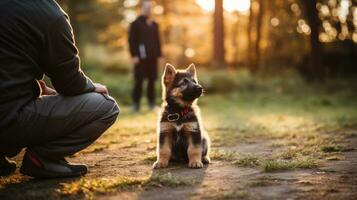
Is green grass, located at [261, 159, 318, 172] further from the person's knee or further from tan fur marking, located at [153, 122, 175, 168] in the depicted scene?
the person's knee

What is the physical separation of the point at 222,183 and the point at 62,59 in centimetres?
195

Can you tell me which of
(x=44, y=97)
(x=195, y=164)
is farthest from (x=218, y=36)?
(x=44, y=97)

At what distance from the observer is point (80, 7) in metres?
31.8

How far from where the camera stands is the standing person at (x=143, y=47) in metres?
13.9

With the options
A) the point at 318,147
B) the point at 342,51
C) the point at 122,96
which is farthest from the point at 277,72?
the point at 318,147

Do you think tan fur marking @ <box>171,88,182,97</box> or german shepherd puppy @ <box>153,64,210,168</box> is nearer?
german shepherd puppy @ <box>153,64,210,168</box>

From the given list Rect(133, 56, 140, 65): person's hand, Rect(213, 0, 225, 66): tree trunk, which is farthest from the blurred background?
Rect(133, 56, 140, 65): person's hand

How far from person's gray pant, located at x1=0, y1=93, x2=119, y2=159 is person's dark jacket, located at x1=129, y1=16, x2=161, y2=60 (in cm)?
865

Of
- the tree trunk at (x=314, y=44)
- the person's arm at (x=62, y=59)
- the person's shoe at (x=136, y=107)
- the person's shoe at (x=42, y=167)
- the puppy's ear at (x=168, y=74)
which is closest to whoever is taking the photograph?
the person's arm at (x=62, y=59)

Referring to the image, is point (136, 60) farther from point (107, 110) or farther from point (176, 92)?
point (107, 110)

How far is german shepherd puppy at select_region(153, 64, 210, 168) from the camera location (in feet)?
19.0

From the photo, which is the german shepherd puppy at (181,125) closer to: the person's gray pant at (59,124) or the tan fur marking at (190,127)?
the tan fur marking at (190,127)

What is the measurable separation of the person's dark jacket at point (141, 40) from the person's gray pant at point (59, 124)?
8.65m

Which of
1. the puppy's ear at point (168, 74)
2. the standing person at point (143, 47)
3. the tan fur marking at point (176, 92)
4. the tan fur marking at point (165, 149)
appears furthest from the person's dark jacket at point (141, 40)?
the tan fur marking at point (165, 149)
